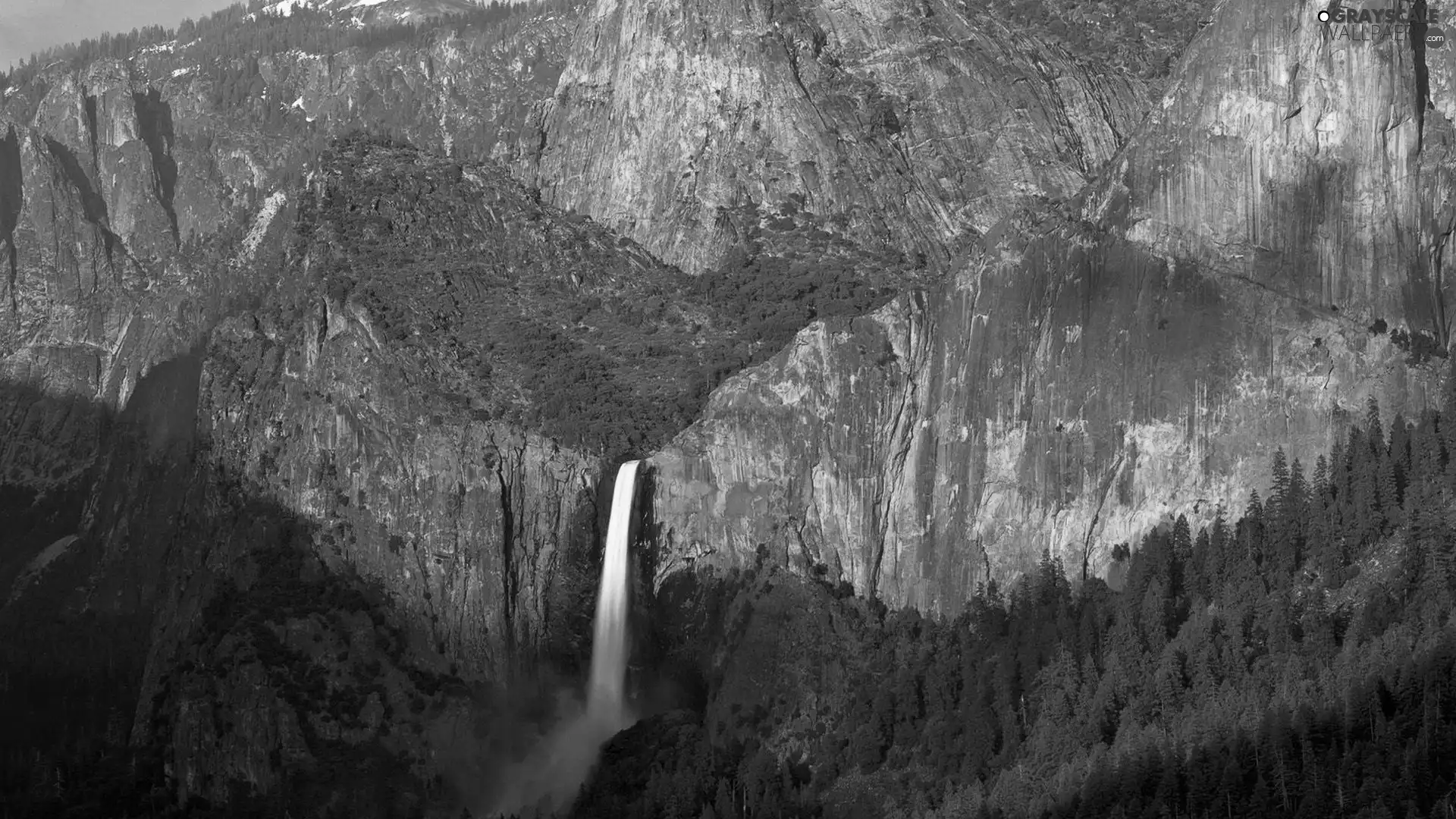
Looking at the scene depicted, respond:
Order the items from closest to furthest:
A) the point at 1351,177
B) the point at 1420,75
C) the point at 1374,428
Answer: the point at 1374,428 < the point at 1420,75 < the point at 1351,177

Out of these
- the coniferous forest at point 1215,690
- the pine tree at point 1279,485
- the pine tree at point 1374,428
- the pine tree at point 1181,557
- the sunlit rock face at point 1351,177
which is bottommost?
the coniferous forest at point 1215,690

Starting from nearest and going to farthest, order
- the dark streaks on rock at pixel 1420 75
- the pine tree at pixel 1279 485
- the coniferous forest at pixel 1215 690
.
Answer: the coniferous forest at pixel 1215 690 < the pine tree at pixel 1279 485 < the dark streaks on rock at pixel 1420 75

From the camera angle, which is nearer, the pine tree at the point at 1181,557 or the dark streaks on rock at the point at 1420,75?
the pine tree at the point at 1181,557

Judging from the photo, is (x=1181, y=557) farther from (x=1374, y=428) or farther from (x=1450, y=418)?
(x=1450, y=418)

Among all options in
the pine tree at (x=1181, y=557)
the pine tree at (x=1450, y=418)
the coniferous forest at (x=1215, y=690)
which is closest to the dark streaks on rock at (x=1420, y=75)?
the pine tree at (x=1450, y=418)

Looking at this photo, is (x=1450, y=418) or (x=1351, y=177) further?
(x=1351, y=177)

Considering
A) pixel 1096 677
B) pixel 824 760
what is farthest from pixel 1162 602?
pixel 824 760

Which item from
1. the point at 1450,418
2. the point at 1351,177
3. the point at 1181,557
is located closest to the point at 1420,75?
the point at 1351,177

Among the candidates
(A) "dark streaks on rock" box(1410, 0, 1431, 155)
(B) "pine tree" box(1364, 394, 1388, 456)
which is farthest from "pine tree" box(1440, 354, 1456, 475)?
(A) "dark streaks on rock" box(1410, 0, 1431, 155)

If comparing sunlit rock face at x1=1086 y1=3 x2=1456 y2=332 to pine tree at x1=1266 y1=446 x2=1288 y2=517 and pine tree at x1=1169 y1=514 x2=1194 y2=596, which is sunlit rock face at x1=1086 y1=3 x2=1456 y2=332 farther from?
pine tree at x1=1169 y1=514 x2=1194 y2=596

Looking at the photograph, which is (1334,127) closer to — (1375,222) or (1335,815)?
(1375,222)

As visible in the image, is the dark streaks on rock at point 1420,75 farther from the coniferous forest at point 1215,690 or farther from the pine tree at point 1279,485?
the pine tree at point 1279,485
